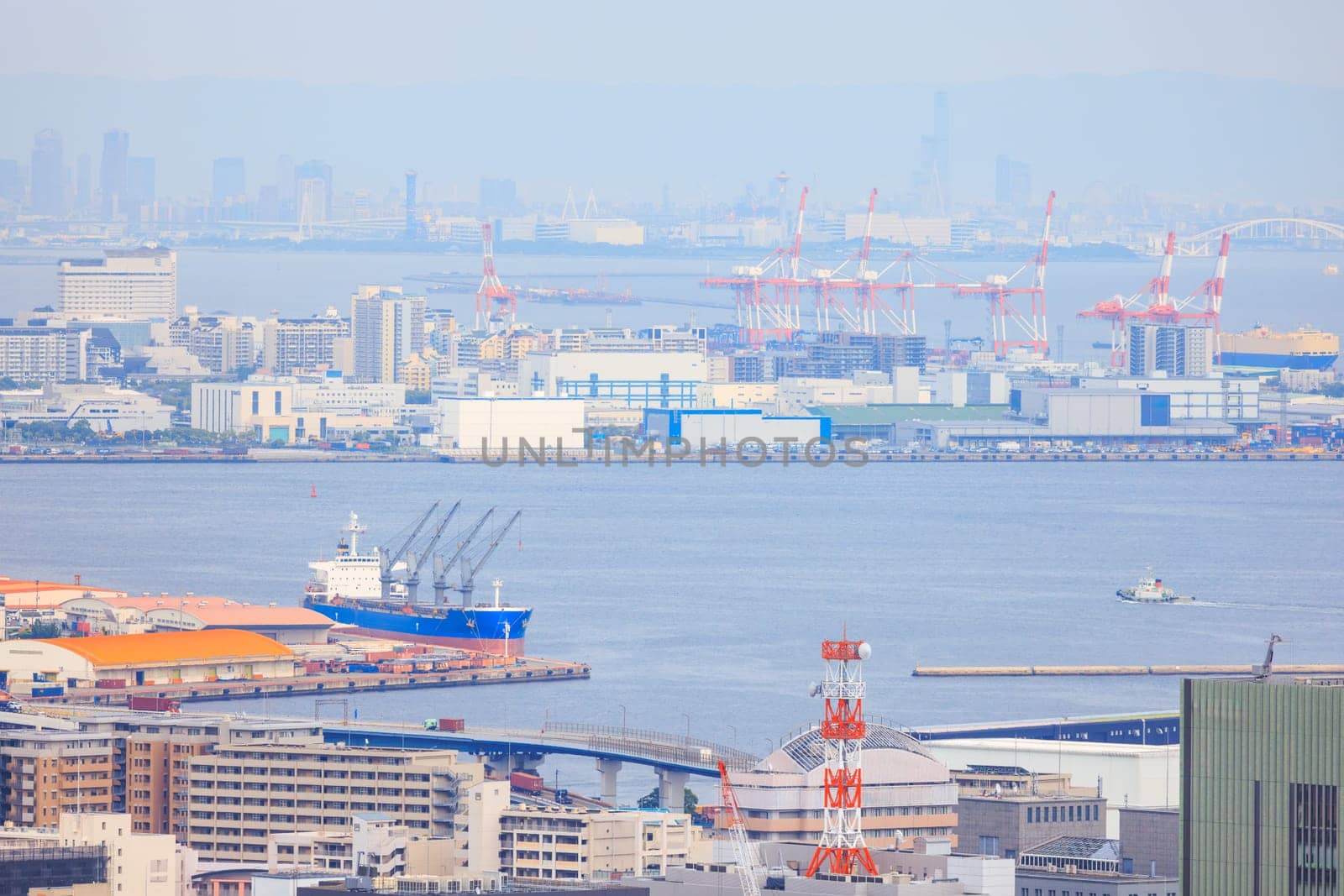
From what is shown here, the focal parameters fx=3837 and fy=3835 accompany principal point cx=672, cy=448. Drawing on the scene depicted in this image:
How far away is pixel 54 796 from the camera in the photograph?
45.4 feet

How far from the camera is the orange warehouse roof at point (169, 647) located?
1961 centimetres

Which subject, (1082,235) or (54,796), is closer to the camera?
(54,796)

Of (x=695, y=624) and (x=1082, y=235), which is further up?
(x=1082, y=235)

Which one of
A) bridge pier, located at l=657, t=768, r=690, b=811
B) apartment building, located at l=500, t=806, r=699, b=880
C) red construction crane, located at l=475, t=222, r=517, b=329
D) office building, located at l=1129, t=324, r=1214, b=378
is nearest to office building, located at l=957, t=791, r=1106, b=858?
apartment building, located at l=500, t=806, r=699, b=880

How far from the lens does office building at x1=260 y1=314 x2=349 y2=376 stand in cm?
5369

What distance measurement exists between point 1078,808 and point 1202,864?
4632mm

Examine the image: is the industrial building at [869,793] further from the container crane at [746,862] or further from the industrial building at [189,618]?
the industrial building at [189,618]

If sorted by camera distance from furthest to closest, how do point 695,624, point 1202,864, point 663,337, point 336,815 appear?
point 663,337 < point 695,624 < point 336,815 < point 1202,864

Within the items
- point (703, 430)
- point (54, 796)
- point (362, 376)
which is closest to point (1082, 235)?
point (362, 376)

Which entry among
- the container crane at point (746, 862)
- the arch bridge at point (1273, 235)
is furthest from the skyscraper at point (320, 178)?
the container crane at point (746, 862)

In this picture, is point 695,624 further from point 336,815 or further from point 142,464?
point 142,464

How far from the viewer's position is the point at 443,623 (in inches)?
910

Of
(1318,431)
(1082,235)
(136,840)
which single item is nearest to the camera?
(136,840)

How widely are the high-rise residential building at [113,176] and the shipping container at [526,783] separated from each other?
73087mm
